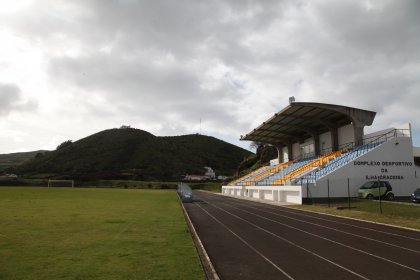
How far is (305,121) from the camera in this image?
4678 centimetres

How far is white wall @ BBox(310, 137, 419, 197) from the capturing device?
101 ft

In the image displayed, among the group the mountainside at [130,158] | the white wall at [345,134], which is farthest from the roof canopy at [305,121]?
the mountainside at [130,158]

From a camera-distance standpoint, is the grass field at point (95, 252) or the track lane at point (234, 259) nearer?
the grass field at point (95, 252)

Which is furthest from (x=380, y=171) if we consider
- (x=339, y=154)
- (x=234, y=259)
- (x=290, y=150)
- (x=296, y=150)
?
(x=290, y=150)

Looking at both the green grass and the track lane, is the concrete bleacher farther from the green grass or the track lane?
the track lane

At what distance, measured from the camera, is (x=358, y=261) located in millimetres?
9375

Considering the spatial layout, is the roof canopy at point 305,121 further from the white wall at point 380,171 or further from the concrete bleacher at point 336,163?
the white wall at point 380,171

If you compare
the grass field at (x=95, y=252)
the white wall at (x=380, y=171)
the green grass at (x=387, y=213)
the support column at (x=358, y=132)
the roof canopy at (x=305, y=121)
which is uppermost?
the roof canopy at (x=305, y=121)

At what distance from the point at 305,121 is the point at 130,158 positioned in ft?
367

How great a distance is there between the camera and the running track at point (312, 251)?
8.23 metres

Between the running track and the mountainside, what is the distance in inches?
4126

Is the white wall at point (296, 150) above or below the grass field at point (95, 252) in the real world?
above

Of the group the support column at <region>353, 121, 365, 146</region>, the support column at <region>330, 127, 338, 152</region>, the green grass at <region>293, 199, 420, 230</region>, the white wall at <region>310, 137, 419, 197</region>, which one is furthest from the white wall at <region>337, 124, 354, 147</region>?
the green grass at <region>293, 199, 420, 230</region>

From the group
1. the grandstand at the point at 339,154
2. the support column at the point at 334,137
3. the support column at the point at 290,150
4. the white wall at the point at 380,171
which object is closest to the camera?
the white wall at the point at 380,171
